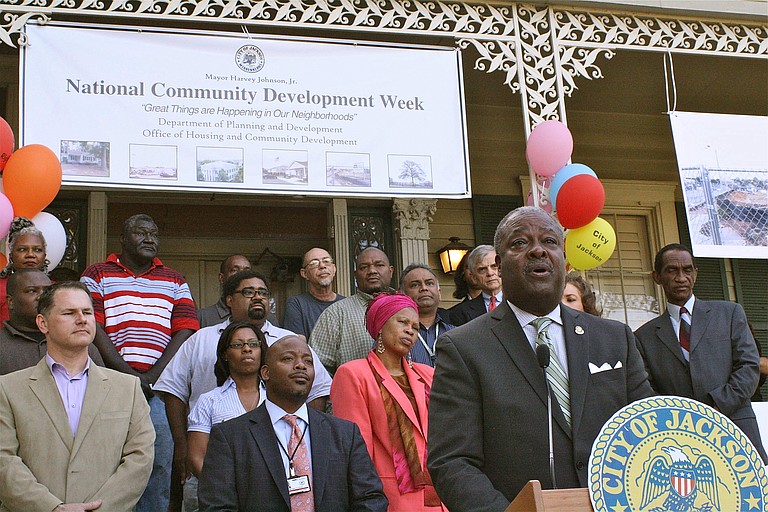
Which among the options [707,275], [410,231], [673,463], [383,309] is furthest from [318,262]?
[707,275]

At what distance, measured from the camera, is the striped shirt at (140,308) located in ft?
19.4

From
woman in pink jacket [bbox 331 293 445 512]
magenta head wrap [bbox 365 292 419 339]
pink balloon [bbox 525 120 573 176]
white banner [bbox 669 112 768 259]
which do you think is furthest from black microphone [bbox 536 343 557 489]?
white banner [bbox 669 112 768 259]

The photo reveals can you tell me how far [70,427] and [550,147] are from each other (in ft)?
12.7

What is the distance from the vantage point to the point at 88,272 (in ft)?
20.2

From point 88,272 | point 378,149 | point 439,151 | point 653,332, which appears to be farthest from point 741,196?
point 88,272

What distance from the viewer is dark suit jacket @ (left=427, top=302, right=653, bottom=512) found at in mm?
2547

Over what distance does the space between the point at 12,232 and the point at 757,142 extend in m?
5.65

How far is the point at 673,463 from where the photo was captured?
7.07 feet

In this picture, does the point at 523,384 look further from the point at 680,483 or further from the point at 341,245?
the point at 341,245

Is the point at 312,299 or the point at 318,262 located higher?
the point at 318,262

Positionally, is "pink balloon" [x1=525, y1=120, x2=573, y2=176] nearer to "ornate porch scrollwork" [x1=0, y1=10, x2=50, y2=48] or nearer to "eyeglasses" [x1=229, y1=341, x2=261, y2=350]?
"eyeglasses" [x1=229, y1=341, x2=261, y2=350]

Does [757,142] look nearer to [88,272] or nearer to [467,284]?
[467,284]

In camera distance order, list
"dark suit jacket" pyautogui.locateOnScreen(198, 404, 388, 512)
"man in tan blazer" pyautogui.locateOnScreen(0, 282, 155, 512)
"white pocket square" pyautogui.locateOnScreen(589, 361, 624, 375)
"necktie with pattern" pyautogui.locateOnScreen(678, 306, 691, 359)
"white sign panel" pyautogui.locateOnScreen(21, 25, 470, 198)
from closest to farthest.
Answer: "white pocket square" pyautogui.locateOnScreen(589, 361, 624, 375) < "dark suit jacket" pyautogui.locateOnScreen(198, 404, 388, 512) < "man in tan blazer" pyautogui.locateOnScreen(0, 282, 155, 512) < "necktie with pattern" pyautogui.locateOnScreen(678, 306, 691, 359) < "white sign panel" pyautogui.locateOnScreen(21, 25, 470, 198)

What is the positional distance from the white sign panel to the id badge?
2716 millimetres
